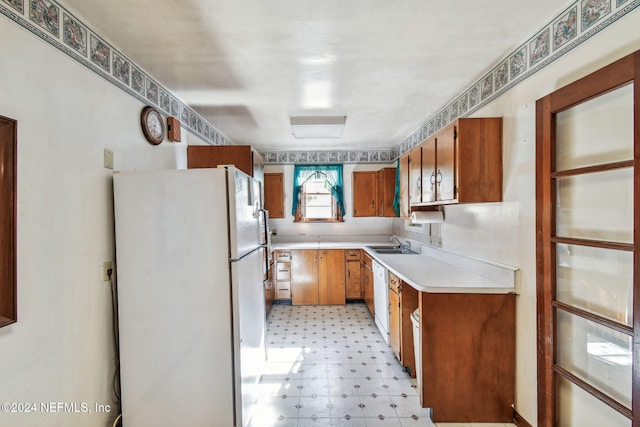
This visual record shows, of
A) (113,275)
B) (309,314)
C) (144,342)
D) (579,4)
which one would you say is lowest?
(309,314)

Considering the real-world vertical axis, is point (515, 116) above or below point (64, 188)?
above

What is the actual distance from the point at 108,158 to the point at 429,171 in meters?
2.32

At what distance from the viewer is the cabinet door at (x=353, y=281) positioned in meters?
4.17

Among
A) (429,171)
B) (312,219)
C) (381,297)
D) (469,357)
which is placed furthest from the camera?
(312,219)

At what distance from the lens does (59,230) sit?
131 centimetres

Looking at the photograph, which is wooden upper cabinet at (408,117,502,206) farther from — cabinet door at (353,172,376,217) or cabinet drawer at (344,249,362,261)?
cabinet door at (353,172,376,217)

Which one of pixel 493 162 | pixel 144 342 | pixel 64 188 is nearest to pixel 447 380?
pixel 493 162

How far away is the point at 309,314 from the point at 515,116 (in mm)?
3191

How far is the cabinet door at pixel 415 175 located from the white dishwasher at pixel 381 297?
785 mm

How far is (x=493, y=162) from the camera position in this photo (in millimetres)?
1954

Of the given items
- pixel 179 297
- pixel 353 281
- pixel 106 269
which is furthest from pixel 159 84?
pixel 353 281

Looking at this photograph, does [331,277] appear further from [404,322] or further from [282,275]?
[404,322]

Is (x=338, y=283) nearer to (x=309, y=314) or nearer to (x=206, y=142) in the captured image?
(x=309, y=314)

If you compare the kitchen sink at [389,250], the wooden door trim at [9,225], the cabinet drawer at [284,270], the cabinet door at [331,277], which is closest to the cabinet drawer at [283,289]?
the cabinet drawer at [284,270]
